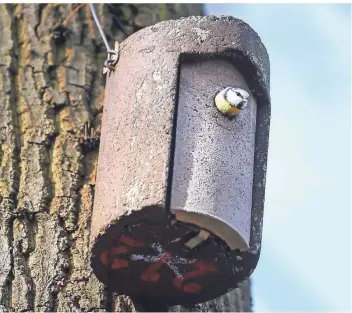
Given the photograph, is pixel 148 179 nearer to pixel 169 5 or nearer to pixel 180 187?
pixel 180 187

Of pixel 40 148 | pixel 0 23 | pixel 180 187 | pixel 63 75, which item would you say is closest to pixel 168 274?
pixel 180 187

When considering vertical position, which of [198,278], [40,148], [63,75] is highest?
[63,75]

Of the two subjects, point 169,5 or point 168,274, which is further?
point 169,5

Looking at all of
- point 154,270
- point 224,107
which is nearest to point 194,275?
point 154,270

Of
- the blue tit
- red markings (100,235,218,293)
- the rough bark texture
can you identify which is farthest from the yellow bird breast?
the rough bark texture

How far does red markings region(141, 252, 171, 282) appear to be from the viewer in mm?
2268

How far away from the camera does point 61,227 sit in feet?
8.41

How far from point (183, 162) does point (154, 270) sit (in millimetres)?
263

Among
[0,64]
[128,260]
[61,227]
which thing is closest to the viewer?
[128,260]

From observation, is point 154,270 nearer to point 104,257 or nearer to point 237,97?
point 104,257

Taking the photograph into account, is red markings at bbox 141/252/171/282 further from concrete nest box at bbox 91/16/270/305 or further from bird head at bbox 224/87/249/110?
bird head at bbox 224/87/249/110

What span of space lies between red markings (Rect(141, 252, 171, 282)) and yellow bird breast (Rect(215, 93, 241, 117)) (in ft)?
0.99

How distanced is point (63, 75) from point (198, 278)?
31.7 inches

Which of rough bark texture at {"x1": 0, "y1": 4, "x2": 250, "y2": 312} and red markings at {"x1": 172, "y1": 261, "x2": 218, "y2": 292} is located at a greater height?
rough bark texture at {"x1": 0, "y1": 4, "x2": 250, "y2": 312}
